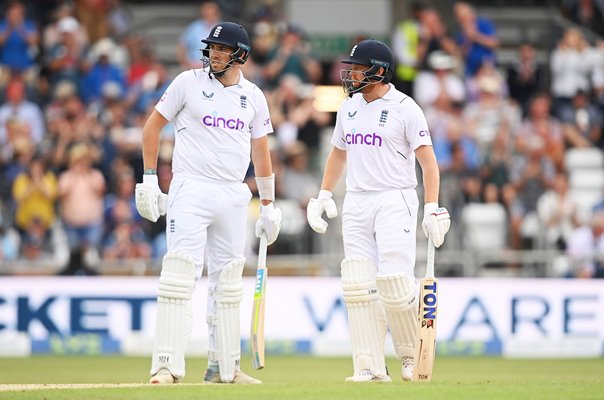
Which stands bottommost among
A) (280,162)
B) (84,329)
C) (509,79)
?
(84,329)

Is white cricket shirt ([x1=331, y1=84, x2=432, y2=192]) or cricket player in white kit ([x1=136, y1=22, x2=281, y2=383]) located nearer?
cricket player in white kit ([x1=136, y1=22, x2=281, y2=383])

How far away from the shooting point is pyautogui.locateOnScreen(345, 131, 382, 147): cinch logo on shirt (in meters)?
9.38

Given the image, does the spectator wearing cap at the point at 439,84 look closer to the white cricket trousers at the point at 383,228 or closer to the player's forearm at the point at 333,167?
the player's forearm at the point at 333,167

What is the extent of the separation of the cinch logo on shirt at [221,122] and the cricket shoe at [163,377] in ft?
5.29

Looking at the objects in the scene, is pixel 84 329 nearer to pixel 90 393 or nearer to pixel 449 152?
pixel 449 152

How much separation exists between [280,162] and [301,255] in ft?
4.47

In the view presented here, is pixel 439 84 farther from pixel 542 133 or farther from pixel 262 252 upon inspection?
pixel 262 252

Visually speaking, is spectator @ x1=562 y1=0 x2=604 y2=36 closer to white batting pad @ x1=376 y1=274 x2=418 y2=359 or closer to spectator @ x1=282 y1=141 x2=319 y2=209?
spectator @ x1=282 y1=141 x2=319 y2=209

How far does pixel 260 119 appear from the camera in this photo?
953 cm

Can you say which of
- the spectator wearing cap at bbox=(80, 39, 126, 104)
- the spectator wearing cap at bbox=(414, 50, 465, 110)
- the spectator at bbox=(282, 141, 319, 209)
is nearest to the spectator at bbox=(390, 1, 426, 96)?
the spectator wearing cap at bbox=(414, 50, 465, 110)

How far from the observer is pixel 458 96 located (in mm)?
18422

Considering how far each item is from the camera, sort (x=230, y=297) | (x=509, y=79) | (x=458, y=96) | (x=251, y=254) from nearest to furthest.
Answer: (x=230, y=297) → (x=251, y=254) → (x=458, y=96) → (x=509, y=79)

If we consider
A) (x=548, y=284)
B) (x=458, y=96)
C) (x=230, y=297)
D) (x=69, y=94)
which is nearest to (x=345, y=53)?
(x=458, y=96)

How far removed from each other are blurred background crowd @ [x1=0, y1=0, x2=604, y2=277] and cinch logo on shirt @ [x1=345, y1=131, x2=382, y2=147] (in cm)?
646
